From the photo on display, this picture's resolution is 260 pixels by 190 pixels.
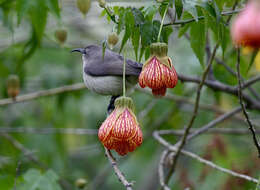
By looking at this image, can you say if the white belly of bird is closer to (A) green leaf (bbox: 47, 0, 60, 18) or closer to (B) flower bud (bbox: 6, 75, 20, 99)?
(A) green leaf (bbox: 47, 0, 60, 18)

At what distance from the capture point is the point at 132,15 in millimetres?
2797

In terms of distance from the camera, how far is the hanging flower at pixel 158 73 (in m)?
2.71

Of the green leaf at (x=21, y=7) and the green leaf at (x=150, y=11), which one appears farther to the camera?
the green leaf at (x=21, y=7)

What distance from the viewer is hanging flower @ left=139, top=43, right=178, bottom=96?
8.88 ft

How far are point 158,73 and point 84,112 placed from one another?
5.97m

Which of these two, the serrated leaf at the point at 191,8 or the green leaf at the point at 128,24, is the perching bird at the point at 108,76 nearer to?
the green leaf at the point at 128,24

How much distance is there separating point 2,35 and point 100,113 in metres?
2.49

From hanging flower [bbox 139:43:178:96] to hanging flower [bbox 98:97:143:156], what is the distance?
272 mm

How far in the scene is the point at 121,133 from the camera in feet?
9.20

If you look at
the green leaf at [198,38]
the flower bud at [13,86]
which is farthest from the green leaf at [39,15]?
the flower bud at [13,86]

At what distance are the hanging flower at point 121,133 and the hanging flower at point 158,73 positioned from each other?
10.7 inches

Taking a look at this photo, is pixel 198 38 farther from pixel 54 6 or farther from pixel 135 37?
pixel 54 6

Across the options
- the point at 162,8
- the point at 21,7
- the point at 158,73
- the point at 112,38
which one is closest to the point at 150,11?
the point at 162,8

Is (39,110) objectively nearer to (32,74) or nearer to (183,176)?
(32,74)
